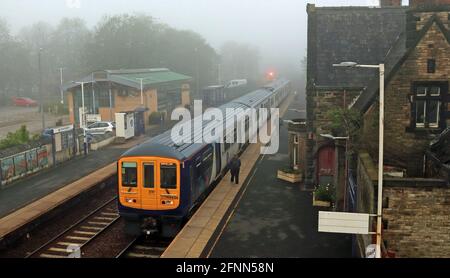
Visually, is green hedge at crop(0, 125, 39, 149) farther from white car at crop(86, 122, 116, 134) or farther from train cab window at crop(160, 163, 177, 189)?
train cab window at crop(160, 163, 177, 189)

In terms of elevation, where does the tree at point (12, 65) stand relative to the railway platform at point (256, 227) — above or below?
above

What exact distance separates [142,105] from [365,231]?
124 feet

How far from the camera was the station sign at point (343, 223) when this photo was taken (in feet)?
34.3

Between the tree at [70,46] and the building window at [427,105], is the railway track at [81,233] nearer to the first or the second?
the building window at [427,105]

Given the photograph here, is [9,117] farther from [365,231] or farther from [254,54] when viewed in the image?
[254,54]

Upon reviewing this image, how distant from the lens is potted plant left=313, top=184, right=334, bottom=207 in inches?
773

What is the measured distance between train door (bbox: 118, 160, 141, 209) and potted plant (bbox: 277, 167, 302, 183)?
9.21 metres

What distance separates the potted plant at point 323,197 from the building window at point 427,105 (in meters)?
5.18

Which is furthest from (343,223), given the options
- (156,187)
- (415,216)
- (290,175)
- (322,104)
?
(290,175)

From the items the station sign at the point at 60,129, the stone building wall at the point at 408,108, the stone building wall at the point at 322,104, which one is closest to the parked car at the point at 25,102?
the station sign at the point at 60,129

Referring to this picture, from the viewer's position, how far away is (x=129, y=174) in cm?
1656

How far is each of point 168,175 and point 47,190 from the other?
10112 mm

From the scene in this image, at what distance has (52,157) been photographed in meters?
29.3
